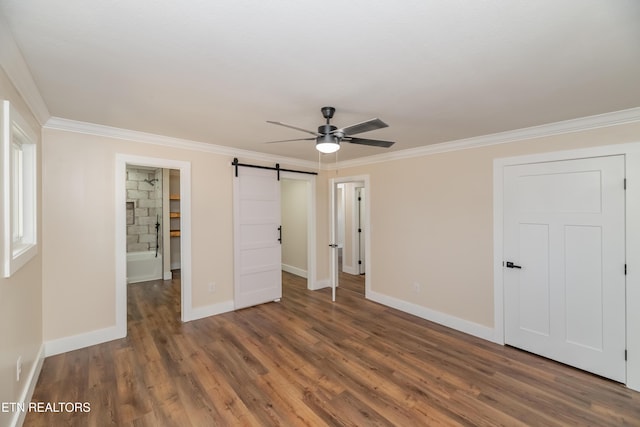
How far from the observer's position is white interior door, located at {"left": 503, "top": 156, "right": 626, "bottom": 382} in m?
2.46

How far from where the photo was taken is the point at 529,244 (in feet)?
9.66

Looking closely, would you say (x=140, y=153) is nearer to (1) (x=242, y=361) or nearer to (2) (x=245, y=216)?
(2) (x=245, y=216)

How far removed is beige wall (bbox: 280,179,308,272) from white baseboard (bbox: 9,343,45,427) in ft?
13.3

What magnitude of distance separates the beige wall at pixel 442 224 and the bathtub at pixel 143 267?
456cm

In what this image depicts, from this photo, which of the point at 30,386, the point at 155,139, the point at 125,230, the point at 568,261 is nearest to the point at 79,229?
the point at 125,230

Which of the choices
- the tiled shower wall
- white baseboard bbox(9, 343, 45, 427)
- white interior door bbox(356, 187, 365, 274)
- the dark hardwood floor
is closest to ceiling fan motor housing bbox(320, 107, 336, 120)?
the dark hardwood floor

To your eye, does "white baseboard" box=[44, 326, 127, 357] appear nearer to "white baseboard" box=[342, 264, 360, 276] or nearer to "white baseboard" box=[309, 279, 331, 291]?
"white baseboard" box=[309, 279, 331, 291]

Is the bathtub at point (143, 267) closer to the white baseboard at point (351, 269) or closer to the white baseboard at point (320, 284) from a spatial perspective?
the white baseboard at point (320, 284)

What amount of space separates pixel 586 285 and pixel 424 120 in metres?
2.25

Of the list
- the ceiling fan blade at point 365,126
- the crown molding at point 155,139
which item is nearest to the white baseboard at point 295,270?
the crown molding at point 155,139

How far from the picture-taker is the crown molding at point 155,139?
2.79 meters

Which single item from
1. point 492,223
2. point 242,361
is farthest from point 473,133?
point 242,361

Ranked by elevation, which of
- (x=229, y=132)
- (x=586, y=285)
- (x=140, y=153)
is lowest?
(x=586, y=285)

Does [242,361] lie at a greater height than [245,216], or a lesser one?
lesser
